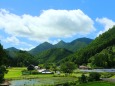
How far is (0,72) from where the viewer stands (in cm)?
6906

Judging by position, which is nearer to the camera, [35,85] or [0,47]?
[0,47]

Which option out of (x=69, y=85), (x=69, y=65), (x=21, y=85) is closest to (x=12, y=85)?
(x=21, y=85)

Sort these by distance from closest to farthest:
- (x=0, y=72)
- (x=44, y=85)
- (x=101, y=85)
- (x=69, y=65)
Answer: (x=0, y=72), (x=101, y=85), (x=44, y=85), (x=69, y=65)

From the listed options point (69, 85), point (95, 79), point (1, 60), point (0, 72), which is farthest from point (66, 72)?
point (1, 60)

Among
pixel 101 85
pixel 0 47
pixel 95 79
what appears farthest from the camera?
pixel 95 79

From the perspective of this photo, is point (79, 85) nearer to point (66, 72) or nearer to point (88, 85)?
point (88, 85)

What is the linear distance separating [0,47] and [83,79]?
4320 cm

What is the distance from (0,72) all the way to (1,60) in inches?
425

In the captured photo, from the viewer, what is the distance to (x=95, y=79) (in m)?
99.9

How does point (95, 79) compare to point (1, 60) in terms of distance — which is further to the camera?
point (95, 79)

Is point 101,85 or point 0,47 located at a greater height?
point 0,47

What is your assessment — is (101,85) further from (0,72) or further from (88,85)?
(0,72)

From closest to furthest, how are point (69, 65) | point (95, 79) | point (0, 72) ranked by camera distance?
1. point (0, 72)
2. point (95, 79)
3. point (69, 65)

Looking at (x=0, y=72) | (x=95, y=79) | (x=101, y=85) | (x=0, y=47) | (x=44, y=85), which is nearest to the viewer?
(x=0, y=47)
